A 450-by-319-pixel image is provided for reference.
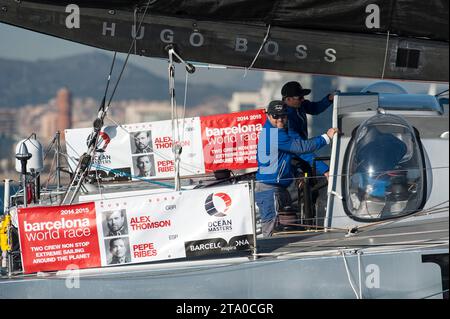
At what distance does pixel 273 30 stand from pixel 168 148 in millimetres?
2953

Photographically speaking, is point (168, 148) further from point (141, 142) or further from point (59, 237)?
point (59, 237)

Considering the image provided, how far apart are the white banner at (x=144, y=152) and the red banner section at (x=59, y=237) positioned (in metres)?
2.94

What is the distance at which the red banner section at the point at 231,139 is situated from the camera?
8.62 metres

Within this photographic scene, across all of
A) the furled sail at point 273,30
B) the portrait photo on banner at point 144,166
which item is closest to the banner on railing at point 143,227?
the furled sail at point 273,30

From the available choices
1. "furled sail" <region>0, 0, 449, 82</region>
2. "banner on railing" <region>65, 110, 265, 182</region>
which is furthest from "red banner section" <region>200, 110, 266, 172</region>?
"furled sail" <region>0, 0, 449, 82</region>

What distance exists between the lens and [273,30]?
19.9 ft

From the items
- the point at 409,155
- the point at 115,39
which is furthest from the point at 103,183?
the point at 409,155

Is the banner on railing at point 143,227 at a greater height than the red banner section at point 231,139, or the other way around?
the red banner section at point 231,139

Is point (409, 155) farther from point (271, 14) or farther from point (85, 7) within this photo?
point (85, 7)

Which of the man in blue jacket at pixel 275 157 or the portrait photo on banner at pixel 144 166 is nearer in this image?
the man in blue jacket at pixel 275 157

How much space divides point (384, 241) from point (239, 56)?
1.38 m

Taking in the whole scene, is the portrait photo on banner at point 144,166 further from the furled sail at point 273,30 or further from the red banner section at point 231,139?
the furled sail at point 273,30

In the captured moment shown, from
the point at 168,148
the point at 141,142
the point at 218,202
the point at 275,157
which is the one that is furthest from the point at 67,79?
the point at 218,202

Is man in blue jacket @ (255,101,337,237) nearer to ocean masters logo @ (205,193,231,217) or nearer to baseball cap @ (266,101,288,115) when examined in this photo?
baseball cap @ (266,101,288,115)
